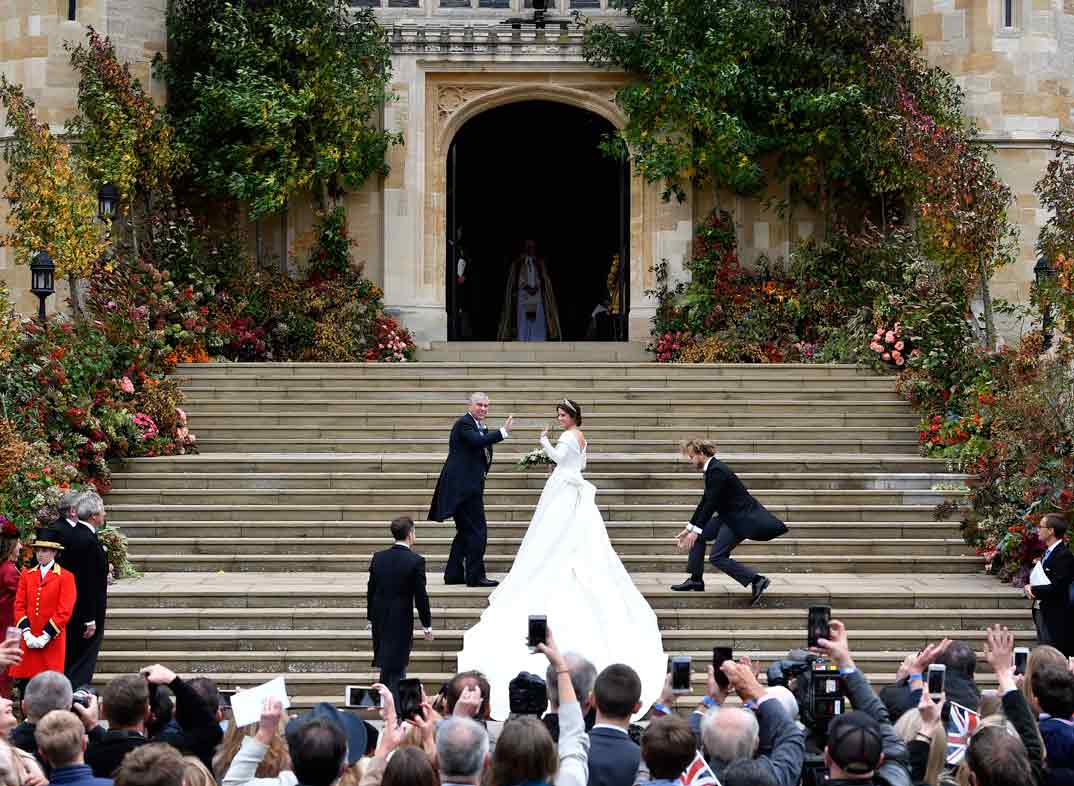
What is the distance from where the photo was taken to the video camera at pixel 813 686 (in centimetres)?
642

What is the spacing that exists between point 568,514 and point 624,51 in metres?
12.2

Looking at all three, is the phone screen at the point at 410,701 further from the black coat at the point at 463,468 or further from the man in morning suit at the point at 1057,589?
the black coat at the point at 463,468

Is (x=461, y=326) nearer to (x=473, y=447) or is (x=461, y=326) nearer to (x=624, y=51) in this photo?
(x=624, y=51)

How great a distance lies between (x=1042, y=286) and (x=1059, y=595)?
18.5ft

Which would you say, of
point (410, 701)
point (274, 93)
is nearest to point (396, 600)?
point (410, 701)

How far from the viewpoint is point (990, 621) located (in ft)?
44.2

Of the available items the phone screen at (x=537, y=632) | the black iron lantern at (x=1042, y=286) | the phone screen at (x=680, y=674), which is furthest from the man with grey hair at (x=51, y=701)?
the black iron lantern at (x=1042, y=286)

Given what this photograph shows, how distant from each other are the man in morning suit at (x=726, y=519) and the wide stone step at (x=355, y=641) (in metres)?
0.48

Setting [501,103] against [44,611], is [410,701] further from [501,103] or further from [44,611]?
[501,103]

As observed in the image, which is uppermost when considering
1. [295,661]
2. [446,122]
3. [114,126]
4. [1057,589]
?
[446,122]

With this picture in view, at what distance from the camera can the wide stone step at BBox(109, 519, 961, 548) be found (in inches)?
603

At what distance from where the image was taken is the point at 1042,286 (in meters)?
16.4

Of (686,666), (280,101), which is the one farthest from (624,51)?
(686,666)

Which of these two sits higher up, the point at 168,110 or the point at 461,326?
the point at 168,110
